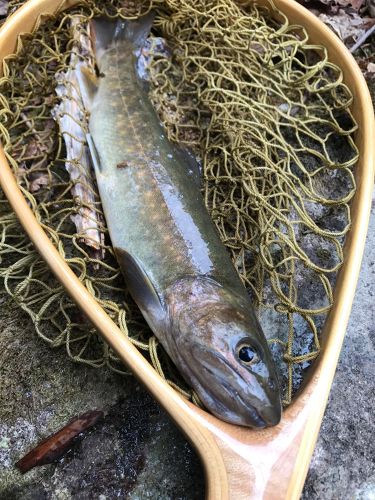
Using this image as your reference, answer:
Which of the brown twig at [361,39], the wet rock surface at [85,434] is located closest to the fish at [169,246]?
the wet rock surface at [85,434]

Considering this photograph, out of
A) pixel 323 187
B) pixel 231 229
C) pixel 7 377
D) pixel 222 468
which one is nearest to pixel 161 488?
pixel 222 468

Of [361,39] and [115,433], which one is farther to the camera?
[361,39]

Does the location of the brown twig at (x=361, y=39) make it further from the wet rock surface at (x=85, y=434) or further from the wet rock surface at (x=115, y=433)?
the wet rock surface at (x=85, y=434)

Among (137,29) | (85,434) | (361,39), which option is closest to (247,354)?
(85,434)

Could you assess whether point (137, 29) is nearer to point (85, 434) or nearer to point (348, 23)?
point (348, 23)

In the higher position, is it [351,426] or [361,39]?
[361,39]
